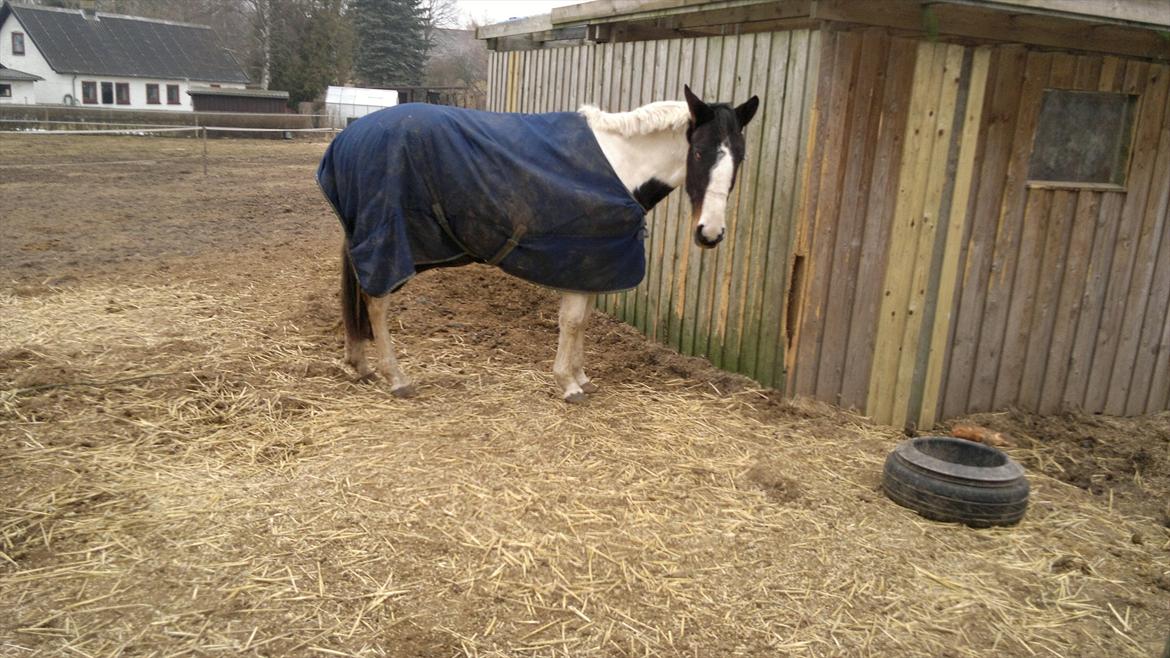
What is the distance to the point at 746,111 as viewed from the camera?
4117 mm

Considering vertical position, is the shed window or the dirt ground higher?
the shed window

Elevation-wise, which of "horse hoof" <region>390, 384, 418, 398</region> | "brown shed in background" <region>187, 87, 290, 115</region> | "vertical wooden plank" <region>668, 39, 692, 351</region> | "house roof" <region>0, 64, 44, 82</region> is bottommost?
"horse hoof" <region>390, 384, 418, 398</region>

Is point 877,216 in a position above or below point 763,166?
below

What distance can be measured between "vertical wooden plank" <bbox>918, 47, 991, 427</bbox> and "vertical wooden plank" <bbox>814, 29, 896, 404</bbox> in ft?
1.73

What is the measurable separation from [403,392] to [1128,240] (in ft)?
15.8

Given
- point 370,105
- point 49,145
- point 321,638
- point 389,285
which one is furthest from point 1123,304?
point 370,105

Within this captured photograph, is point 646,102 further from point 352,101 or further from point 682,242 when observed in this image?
point 352,101

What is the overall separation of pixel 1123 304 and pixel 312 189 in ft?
38.5

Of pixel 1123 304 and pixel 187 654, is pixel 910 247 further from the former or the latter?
pixel 187 654

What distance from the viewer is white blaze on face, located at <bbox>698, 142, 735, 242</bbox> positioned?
3.96 meters

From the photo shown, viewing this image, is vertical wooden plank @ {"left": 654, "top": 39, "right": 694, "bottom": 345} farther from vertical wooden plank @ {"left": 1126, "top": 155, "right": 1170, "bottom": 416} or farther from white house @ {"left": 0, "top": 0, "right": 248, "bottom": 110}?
white house @ {"left": 0, "top": 0, "right": 248, "bottom": 110}

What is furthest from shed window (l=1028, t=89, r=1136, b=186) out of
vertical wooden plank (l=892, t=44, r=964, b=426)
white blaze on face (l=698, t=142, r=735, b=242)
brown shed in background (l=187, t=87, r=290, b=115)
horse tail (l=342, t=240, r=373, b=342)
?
brown shed in background (l=187, t=87, r=290, b=115)

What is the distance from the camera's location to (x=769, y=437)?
4234mm

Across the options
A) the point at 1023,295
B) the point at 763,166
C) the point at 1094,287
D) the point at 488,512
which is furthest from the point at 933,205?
the point at 488,512
